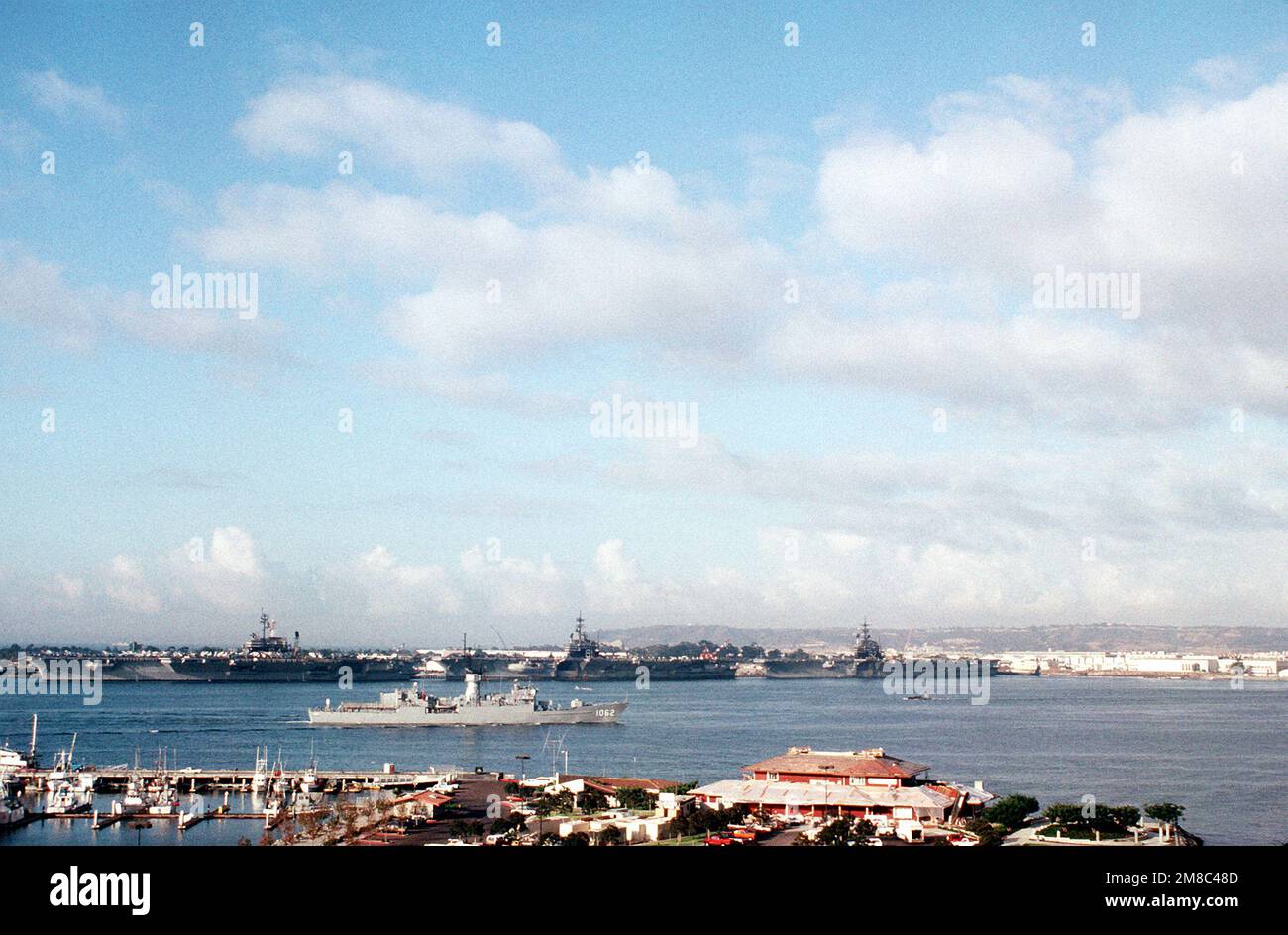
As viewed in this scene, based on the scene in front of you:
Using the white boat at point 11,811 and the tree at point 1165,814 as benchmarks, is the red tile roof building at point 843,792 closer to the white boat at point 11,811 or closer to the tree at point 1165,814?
the tree at point 1165,814

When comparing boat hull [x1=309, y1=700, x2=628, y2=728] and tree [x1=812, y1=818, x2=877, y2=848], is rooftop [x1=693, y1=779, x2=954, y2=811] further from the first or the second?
boat hull [x1=309, y1=700, x2=628, y2=728]

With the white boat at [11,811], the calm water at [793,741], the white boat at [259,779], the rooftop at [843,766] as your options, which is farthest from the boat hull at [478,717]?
the rooftop at [843,766]

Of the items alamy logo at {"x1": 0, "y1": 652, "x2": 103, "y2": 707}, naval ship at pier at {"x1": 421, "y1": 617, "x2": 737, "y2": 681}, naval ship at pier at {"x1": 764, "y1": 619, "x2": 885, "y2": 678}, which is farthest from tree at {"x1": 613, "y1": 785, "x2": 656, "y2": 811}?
naval ship at pier at {"x1": 764, "y1": 619, "x2": 885, "y2": 678}

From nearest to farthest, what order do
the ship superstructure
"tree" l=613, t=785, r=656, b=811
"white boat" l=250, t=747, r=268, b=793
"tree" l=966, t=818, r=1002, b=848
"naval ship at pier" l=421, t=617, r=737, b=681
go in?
"tree" l=966, t=818, r=1002, b=848, "tree" l=613, t=785, r=656, b=811, "white boat" l=250, t=747, r=268, b=793, the ship superstructure, "naval ship at pier" l=421, t=617, r=737, b=681

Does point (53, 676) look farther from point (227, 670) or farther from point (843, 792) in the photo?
point (843, 792)

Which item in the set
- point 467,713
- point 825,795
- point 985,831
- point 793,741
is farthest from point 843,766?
point 467,713

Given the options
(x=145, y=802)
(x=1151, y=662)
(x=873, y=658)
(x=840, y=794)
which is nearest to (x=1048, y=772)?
(x=840, y=794)
